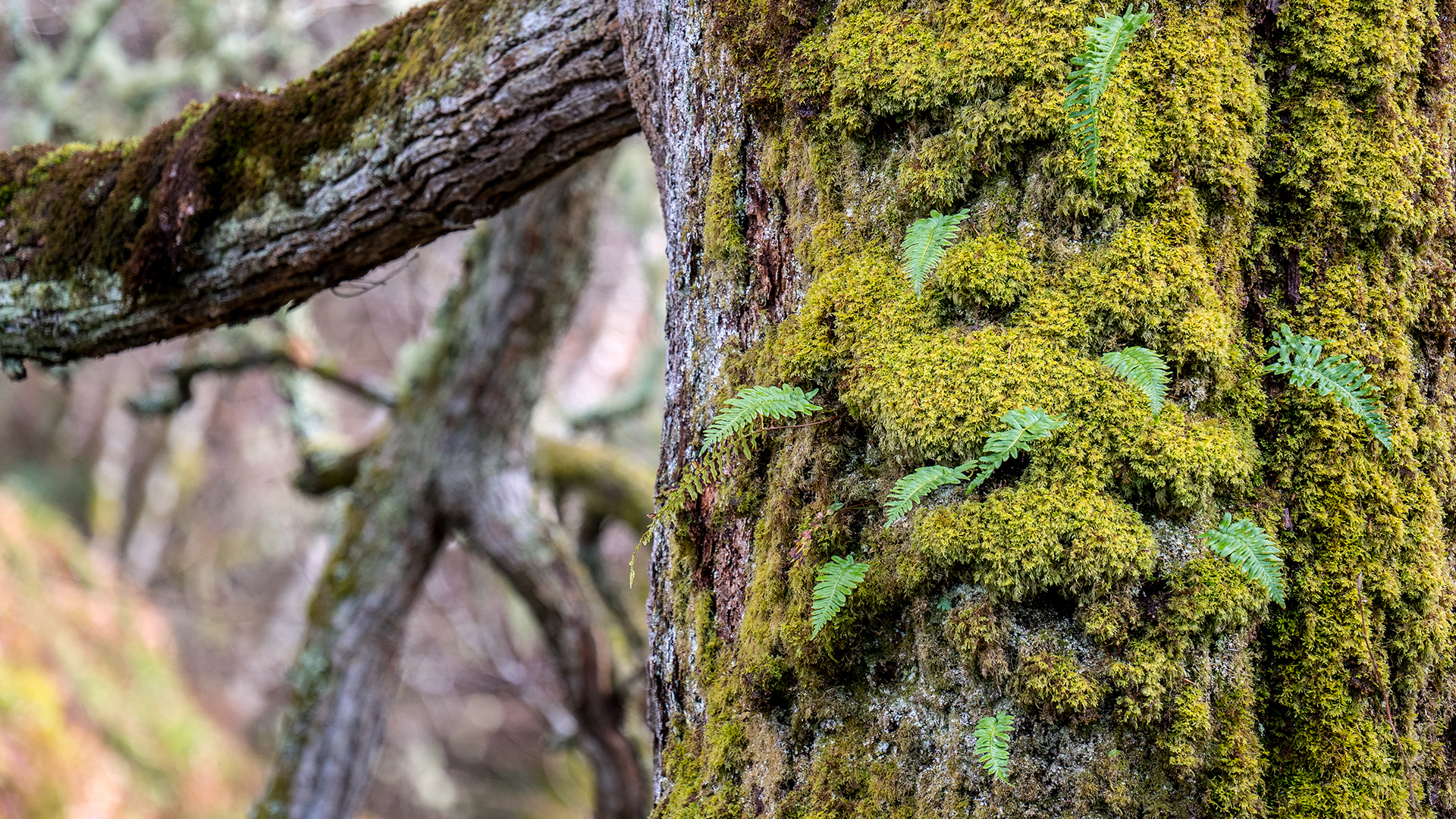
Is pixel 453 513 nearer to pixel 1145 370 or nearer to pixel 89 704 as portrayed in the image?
pixel 1145 370

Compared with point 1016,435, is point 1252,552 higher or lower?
lower

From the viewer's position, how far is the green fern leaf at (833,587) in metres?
1.33

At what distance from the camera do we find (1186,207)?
4.64 ft

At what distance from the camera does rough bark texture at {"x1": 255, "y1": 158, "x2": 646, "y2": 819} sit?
459cm

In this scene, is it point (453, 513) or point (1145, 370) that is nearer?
point (1145, 370)

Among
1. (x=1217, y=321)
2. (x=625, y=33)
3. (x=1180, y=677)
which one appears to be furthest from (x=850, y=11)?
(x=1180, y=677)

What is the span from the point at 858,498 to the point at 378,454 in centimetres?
425

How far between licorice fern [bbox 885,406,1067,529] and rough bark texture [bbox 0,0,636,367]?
4.63 ft

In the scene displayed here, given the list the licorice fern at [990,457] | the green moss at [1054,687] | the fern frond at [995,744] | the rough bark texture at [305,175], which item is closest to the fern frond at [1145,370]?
the licorice fern at [990,457]

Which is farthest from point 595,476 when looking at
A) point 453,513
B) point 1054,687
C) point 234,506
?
point 234,506

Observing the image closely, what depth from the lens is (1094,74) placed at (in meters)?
1.32

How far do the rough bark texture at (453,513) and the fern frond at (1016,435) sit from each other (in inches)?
136

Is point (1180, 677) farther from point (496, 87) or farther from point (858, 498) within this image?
point (496, 87)

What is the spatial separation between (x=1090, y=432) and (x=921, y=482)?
0.26 m
